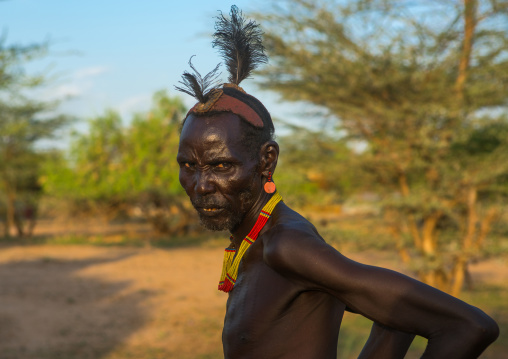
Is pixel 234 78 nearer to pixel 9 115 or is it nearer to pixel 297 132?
pixel 297 132

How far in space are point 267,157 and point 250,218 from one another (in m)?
0.20

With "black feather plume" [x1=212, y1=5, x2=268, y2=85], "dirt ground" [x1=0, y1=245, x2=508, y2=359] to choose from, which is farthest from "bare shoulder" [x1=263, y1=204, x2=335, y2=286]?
"dirt ground" [x1=0, y1=245, x2=508, y2=359]

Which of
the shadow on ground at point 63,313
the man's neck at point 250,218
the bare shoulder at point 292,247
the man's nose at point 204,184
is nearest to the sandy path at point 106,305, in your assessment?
the shadow on ground at point 63,313

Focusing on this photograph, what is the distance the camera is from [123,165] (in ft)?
73.2

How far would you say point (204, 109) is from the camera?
169cm

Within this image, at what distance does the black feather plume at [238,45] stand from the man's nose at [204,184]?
0.41 metres

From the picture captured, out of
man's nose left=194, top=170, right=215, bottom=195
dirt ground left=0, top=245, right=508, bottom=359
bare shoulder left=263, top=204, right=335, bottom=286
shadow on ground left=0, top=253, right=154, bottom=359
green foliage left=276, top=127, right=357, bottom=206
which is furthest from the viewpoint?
green foliage left=276, top=127, right=357, bottom=206

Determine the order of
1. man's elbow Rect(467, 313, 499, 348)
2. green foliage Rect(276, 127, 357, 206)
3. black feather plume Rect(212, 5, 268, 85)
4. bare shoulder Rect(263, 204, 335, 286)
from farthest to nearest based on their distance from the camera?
green foliage Rect(276, 127, 357, 206)
black feather plume Rect(212, 5, 268, 85)
bare shoulder Rect(263, 204, 335, 286)
man's elbow Rect(467, 313, 499, 348)

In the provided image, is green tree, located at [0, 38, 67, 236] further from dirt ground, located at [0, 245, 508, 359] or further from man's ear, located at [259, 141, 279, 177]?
man's ear, located at [259, 141, 279, 177]

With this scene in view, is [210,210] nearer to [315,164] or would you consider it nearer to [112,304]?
[315,164]

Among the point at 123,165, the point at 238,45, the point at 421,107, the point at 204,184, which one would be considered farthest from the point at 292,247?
the point at 123,165

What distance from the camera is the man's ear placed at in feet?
5.71

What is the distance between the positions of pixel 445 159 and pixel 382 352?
8719 millimetres

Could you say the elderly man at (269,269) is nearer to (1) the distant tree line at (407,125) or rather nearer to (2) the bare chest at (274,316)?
(2) the bare chest at (274,316)
